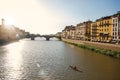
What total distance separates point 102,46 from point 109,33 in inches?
1150

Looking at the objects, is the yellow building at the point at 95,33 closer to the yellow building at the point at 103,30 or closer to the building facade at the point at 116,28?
the yellow building at the point at 103,30

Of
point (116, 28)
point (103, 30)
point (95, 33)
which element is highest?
point (116, 28)

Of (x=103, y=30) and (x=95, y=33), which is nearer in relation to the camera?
(x=103, y=30)

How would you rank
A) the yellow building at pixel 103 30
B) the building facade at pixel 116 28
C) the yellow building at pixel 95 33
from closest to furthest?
the building facade at pixel 116 28
the yellow building at pixel 103 30
the yellow building at pixel 95 33

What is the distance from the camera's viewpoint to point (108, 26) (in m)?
121

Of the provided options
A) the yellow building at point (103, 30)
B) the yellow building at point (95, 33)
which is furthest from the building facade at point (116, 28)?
the yellow building at point (95, 33)

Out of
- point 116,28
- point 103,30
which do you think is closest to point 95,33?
point 103,30

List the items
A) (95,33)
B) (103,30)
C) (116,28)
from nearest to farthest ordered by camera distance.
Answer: (116,28), (103,30), (95,33)

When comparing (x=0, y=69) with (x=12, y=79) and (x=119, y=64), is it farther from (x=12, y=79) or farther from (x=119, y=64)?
(x=119, y=64)

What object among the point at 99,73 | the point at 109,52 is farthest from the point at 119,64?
the point at 109,52

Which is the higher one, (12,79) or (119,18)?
(119,18)

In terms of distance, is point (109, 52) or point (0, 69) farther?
point (109, 52)

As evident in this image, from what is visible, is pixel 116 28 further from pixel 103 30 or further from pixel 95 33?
pixel 95 33

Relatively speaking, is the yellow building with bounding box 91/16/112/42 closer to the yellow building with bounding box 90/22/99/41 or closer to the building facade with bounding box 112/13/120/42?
the yellow building with bounding box 90/22/99/41
